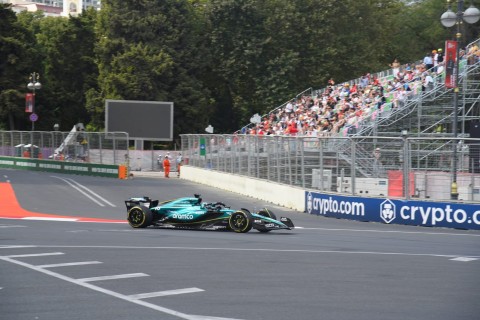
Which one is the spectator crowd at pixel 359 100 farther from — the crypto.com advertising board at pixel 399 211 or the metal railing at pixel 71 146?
the crypto.com advertising board at pixel 399 211

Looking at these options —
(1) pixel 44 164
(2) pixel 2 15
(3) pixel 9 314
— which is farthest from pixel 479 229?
(2) pixel 2 15

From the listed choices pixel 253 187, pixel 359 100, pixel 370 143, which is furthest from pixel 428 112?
pixel 370 143

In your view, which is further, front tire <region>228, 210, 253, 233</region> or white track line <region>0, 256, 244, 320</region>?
front tire <region>228, 210, 253, 233</region>

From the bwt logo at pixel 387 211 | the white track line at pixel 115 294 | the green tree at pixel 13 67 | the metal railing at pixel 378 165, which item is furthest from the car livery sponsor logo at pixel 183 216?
the green tree at pixel 13 67

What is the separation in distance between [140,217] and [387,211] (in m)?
7.46

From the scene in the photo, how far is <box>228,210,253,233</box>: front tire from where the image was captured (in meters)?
21.5

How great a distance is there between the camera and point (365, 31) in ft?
260

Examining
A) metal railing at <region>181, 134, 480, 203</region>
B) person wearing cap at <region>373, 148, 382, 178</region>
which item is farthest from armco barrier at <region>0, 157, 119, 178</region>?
person wearing cap at <region>373, 148, 382, 178</region>

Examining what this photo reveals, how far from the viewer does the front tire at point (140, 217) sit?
22.9m

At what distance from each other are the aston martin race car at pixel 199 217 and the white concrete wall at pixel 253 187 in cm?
854

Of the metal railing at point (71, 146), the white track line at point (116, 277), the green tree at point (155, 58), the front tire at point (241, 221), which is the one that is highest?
the green tree at point (155, 58)

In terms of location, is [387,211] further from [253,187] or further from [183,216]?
[253,187]

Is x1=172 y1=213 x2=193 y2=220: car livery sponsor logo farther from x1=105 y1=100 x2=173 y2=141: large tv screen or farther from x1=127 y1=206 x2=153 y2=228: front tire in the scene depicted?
x1=105 y1=100 x2=173 y2=141: large tv screen

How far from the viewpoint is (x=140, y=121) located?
63438mm
